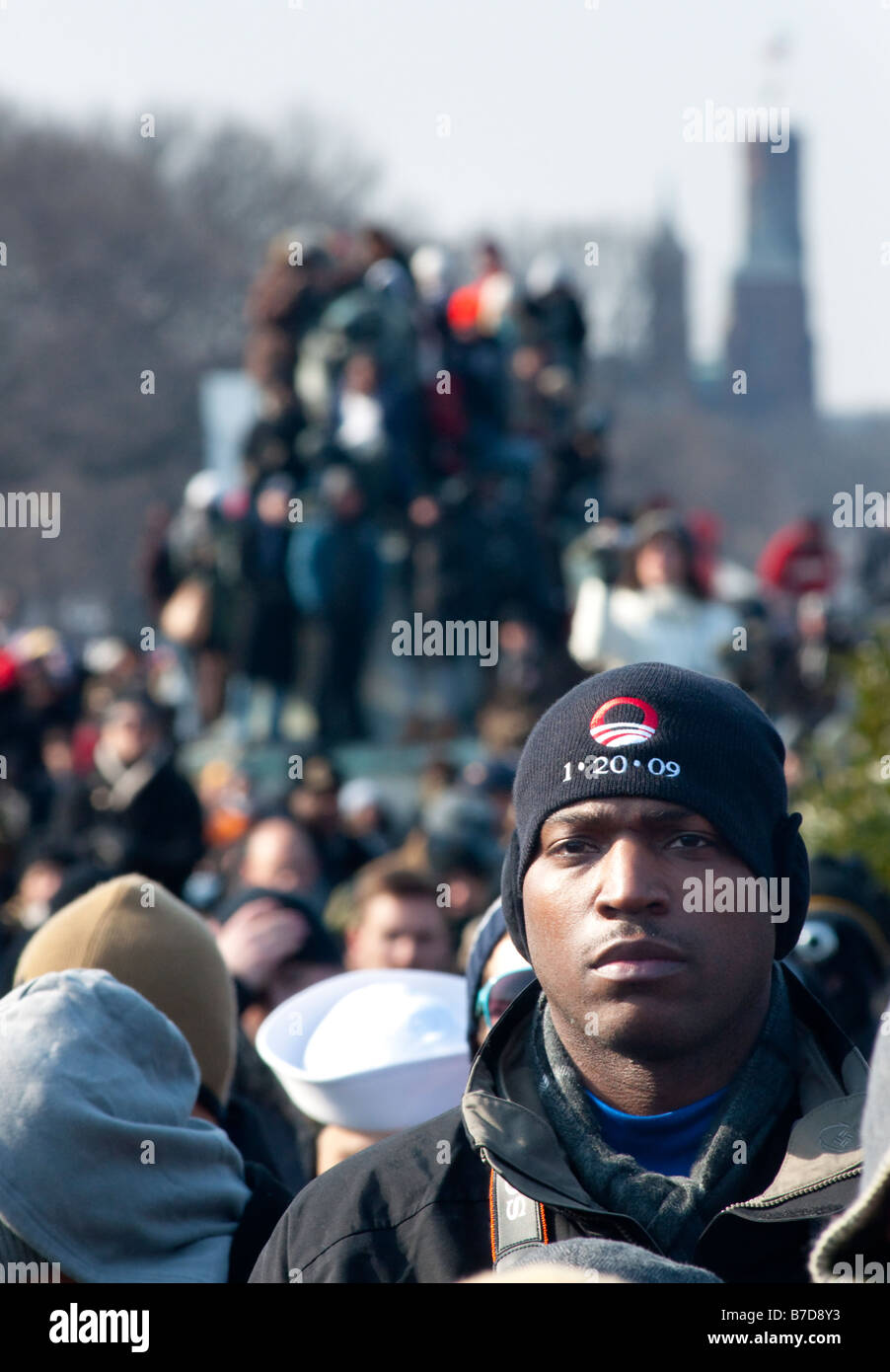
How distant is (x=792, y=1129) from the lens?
2.06 m

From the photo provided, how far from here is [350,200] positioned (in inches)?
1806

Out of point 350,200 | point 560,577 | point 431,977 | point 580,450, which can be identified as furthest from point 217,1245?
point 350,200

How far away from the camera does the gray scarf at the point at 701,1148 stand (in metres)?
2.02

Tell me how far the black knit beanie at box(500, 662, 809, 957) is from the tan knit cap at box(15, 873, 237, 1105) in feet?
2.78

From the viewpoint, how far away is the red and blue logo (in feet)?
7.27

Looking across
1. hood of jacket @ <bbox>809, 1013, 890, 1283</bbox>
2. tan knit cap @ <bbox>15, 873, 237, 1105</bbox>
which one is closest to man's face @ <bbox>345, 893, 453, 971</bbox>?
tan knit cap @ <bbox>15, 873, 237, 1105</bbox>

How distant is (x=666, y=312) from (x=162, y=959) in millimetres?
59241

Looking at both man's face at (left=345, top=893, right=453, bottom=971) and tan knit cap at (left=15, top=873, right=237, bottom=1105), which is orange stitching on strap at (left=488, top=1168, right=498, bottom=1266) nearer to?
tan knit cap at (left=15, top=873, right=237, bottom=1105)

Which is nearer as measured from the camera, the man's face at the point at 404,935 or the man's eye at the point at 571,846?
the man's eye at the point at 571,846

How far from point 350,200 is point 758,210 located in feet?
126

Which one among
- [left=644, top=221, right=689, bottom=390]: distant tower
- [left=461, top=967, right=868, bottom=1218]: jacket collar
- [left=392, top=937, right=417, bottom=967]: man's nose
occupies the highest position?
[left=644, top=221, right=689, bottom=390]: distant tower

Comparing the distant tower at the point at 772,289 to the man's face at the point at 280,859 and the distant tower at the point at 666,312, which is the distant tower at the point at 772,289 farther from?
the man's face at the point at 280,859

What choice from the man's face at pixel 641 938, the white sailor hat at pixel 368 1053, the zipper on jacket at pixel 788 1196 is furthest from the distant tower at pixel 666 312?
the zipper on jacket at pixel 788 1196

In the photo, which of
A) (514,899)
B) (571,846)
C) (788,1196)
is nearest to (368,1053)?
(514,899)
